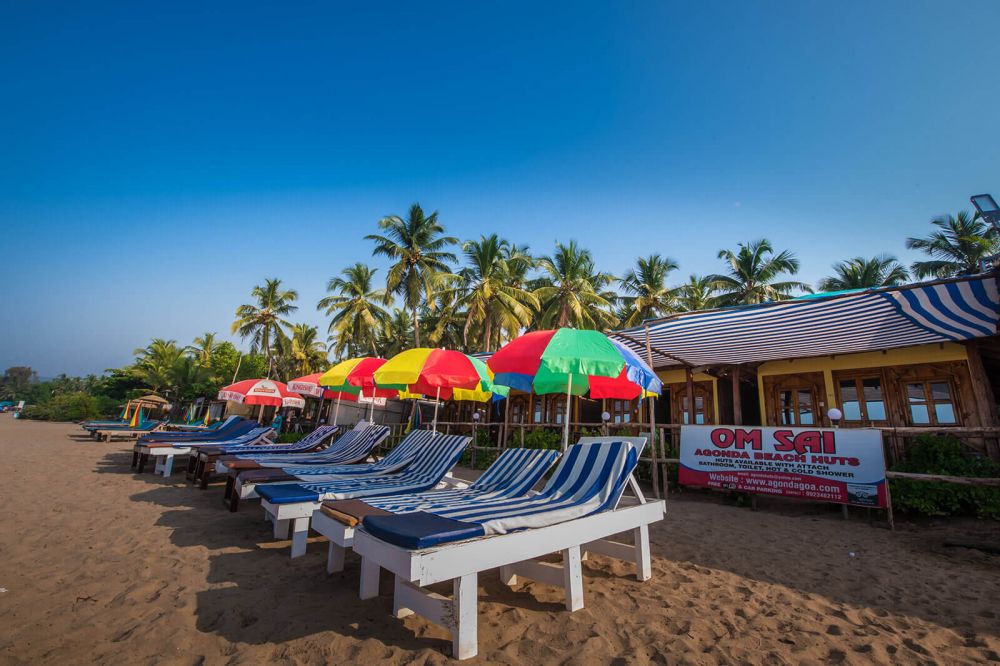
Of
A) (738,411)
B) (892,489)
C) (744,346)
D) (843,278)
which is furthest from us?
(843,278)

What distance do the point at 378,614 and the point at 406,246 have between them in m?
22.6

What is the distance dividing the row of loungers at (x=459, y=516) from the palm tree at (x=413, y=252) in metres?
18.2

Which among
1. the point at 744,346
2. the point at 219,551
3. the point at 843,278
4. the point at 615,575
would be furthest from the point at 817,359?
the point at 843,278

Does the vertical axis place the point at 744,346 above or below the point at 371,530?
above

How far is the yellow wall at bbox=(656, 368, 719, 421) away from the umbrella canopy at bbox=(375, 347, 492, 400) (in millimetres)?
8074

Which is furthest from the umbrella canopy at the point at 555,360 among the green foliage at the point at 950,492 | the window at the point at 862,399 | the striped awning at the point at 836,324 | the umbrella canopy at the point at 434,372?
the window at the point at 862,399

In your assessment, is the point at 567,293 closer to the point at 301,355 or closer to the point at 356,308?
the point at 356,308

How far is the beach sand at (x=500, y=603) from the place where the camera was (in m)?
2.49

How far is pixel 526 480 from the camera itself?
4.37m

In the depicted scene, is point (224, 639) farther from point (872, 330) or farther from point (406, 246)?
point (406, 246)

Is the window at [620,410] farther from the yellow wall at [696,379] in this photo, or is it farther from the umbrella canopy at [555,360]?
the umbrella canopy at [555,360]

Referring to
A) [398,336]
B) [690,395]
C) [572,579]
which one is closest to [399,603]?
[572,579]

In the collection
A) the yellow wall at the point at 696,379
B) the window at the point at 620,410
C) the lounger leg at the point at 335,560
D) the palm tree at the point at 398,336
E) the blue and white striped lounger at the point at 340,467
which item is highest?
the palm tree at the point at 398,336

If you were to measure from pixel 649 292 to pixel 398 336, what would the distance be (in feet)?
65.7
